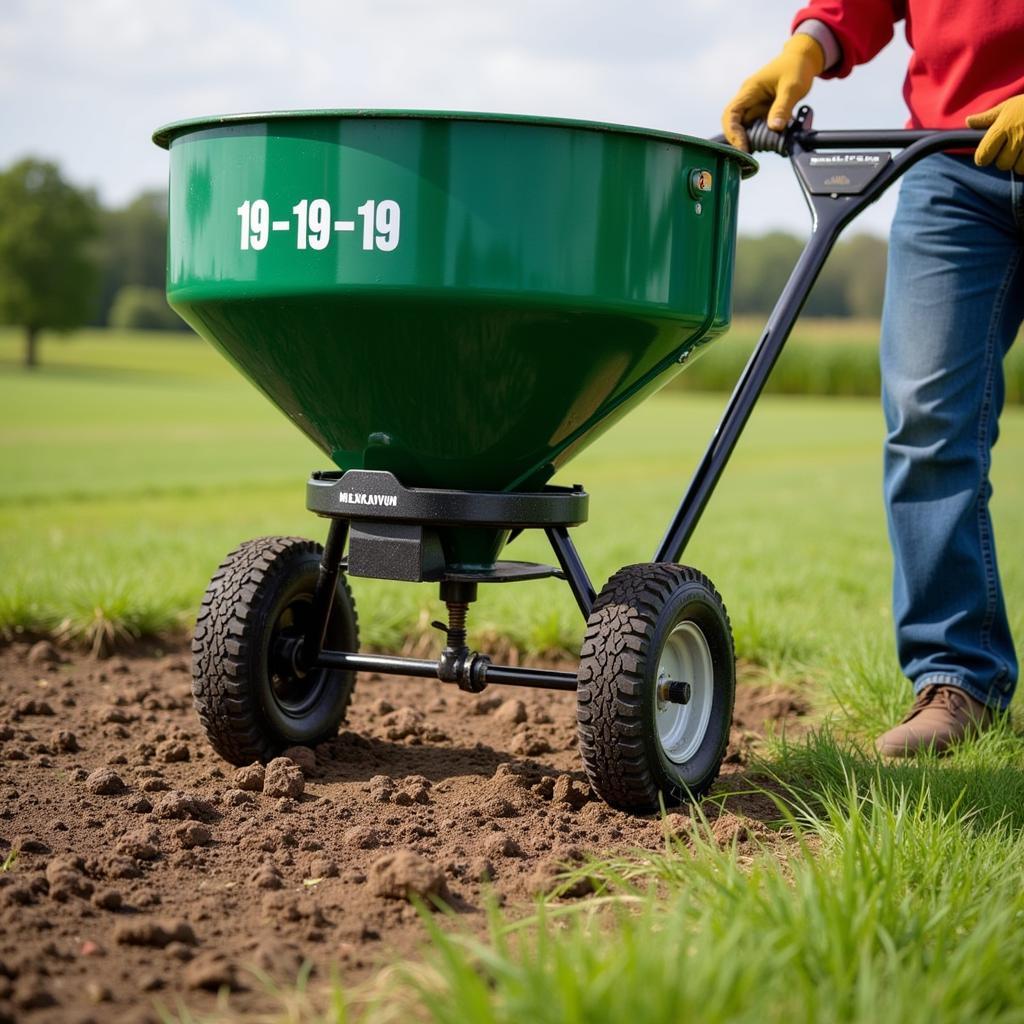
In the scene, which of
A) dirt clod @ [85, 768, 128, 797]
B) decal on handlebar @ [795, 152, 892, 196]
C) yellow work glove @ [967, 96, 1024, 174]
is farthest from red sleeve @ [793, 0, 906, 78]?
dirt clod @ [85, 768, 128, 797]

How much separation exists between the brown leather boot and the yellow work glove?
1206mm

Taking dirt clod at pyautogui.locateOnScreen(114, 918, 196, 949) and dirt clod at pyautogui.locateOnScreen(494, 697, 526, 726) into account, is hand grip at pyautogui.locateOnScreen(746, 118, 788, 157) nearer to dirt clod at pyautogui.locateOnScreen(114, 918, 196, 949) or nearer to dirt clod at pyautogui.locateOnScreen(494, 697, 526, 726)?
dirt clod at pyautogui.locateOnScreen(494, 697, 526, 726)

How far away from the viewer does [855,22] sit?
313 centimetres

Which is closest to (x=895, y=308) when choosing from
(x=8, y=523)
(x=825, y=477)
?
(x=8, y=523)

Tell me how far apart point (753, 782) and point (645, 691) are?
0.53m

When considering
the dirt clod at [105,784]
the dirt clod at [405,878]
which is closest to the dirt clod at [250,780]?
the dirt clod at [105,784]

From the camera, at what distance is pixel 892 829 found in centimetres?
204

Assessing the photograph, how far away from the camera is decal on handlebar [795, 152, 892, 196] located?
9.14 feet

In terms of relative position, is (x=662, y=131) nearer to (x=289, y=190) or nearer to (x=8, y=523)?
(x=289, y=190)

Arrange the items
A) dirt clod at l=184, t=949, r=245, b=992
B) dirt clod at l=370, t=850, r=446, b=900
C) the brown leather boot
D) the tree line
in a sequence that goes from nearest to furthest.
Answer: dirt clod at l=184, t=949, r=245, b=992 < dirt clod at l=370, t=850, r=446, b=900 < the brown leather boot < the tree line

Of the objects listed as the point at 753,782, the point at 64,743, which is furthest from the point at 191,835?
the point at 753,782

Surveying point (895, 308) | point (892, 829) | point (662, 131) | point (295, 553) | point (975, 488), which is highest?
point (662, 131)

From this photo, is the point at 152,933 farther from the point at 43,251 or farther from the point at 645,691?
the point at 43,251

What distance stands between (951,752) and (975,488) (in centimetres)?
64
